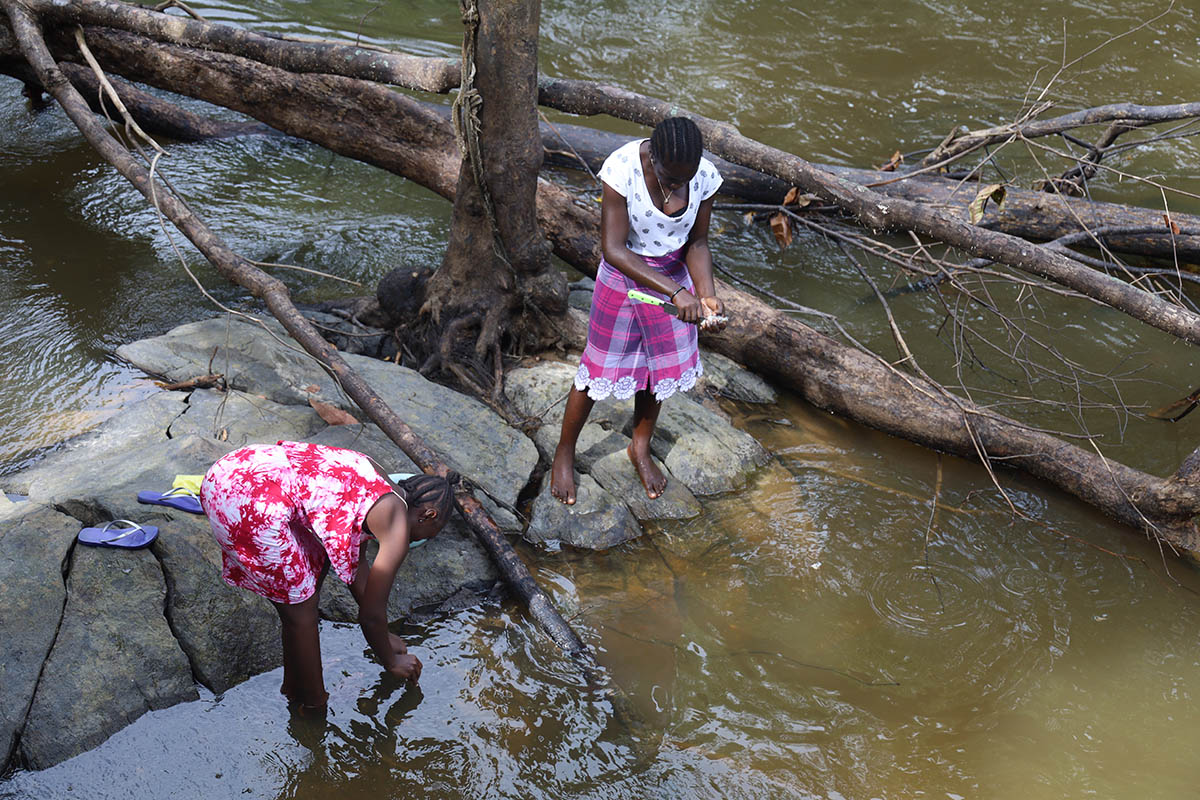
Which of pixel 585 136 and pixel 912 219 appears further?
pixel 585 136

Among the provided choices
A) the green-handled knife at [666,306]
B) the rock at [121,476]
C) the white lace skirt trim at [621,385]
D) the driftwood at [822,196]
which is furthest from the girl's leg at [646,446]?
the rock at [121,476]

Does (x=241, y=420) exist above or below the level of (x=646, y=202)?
below

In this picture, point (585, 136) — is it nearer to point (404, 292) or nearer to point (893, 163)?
point (893, 163)

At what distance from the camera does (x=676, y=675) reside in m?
3.39

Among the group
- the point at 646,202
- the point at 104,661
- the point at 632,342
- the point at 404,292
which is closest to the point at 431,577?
the point at 104,661

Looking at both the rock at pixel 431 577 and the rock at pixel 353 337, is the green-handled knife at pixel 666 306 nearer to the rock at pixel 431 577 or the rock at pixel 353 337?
the rock at pixel 431 577

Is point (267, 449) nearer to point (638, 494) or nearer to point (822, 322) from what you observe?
point (638, 494)

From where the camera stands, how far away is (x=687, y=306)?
3.38 m

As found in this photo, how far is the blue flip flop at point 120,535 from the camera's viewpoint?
10.3ft

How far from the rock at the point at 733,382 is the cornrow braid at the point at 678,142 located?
6.47 ft

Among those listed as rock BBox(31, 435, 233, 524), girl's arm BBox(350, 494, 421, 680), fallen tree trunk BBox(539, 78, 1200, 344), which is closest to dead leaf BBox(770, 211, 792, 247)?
fallen tree trunk BBox(539, 78, 1200, 344)

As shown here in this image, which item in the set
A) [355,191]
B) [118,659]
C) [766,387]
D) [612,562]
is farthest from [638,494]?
[355,191]

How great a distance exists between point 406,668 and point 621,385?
57.1 inches

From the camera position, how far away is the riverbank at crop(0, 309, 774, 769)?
2.90m
